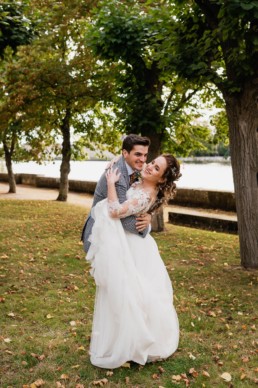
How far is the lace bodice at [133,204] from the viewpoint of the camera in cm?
430

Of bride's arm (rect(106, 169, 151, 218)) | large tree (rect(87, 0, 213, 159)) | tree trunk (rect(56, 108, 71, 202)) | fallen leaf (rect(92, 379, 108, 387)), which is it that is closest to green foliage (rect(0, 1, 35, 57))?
large tree (rect(87, 0, 213, 159))

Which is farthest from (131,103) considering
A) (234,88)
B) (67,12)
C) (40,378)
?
(40,378)

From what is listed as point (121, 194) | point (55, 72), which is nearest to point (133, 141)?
point (121, 194)

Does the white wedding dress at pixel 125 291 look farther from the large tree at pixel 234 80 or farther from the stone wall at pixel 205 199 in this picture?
the stone wall at pixel 205 199

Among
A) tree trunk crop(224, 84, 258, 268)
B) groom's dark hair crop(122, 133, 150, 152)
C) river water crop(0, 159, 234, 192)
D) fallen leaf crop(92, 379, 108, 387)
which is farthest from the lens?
river water crop(0, 159, 234, 192)

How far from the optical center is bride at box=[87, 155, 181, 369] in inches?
171

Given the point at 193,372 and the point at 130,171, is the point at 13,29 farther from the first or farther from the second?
the point at 193,372

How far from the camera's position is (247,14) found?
6.05 metres

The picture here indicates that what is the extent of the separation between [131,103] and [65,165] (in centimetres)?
980

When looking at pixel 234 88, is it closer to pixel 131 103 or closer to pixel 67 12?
pixel 131 103

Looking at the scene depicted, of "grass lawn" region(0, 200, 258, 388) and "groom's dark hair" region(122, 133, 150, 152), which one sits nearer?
"groom's dark hair" region(122, 133, 150, 152)

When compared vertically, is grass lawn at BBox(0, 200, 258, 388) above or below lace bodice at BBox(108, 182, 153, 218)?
below

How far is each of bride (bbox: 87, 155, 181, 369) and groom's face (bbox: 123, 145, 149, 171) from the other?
10 cm

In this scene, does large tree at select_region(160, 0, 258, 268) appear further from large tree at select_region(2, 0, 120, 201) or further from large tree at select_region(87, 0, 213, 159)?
large tree at select_region(2, 0, 120, 201)
